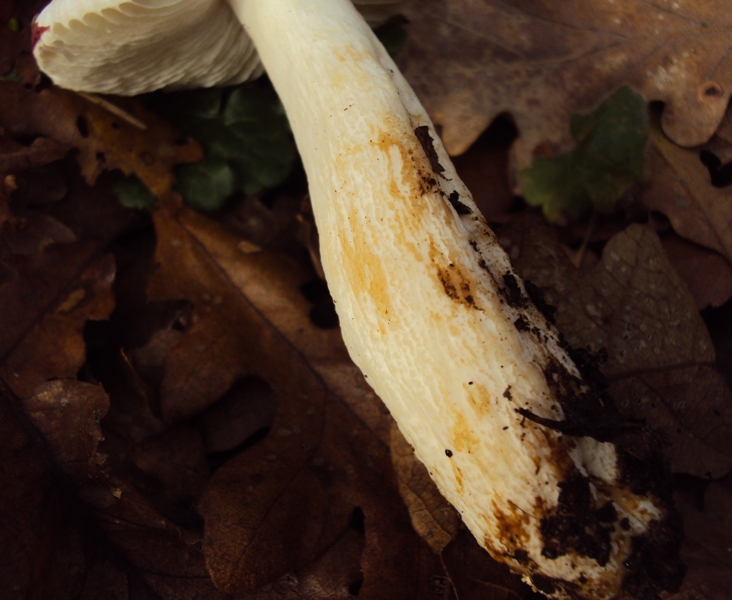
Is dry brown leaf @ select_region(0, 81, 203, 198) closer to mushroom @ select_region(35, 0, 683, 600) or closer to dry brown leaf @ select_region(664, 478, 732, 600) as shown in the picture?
mushroom @ select_region(35, 0, 683, 600)

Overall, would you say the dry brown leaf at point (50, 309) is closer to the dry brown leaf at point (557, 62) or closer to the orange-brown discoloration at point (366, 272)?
the orange-brown discoloration at point (366, 272)

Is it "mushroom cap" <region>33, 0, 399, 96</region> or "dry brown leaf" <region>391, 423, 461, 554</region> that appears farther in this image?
"dry brown leaf" <region>391, 423, 461, 554</region>

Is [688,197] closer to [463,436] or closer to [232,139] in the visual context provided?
[463,436]

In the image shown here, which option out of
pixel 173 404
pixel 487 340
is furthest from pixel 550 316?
pixel 173 404

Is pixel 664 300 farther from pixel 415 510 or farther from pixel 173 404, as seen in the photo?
pixel 173 404

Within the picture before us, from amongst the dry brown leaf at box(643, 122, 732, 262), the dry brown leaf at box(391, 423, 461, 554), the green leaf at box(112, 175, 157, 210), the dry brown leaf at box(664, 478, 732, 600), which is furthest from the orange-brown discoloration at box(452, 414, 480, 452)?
the green leaf at box(112, 175, 157, 210)

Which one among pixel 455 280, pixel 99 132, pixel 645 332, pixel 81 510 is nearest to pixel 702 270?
pixel 645 332
